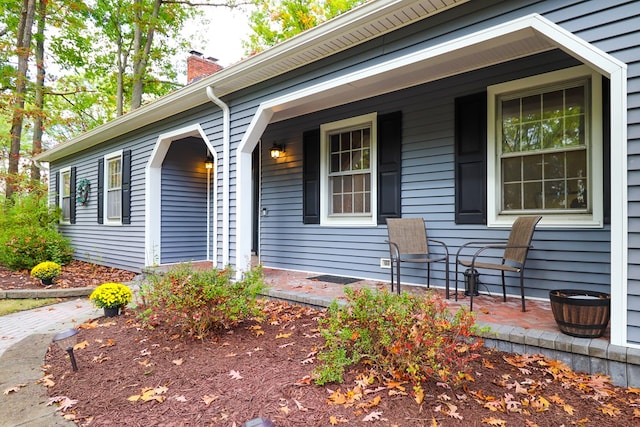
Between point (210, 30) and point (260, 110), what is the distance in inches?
478

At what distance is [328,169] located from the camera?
17.6 feet

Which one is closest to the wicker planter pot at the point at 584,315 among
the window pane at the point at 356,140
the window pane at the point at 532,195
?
the window pane at the point at 532,195

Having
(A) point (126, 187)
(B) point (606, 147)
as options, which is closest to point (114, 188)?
(A) point (126, 187)

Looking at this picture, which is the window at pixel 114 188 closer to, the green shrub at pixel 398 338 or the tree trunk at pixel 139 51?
the tree trunk at pixel 139 51

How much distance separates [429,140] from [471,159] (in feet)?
1.89

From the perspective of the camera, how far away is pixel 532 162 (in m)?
3.69

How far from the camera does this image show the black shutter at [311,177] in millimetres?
5434

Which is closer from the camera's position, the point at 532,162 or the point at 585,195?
the point at 585,195

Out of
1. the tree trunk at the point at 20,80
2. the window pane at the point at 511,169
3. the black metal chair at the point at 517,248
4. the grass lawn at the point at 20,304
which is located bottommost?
the grass lawn at the point at 20,304

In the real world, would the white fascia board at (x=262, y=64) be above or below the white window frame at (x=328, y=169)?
above

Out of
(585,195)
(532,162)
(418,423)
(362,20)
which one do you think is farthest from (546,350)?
(362,20)

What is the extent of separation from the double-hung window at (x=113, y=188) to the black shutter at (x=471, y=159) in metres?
6.71

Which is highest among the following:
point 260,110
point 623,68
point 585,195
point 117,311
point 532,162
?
point 260,110

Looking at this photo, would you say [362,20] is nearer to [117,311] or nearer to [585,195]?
[585,195]
